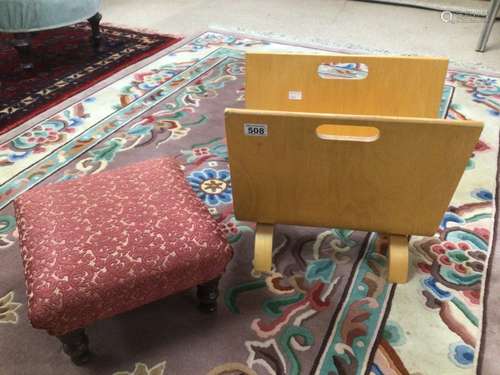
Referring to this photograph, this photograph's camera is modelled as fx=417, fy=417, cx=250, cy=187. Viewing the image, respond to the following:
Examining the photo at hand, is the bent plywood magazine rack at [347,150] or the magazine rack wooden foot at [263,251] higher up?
the bent plywood magazine rack at [347,150]

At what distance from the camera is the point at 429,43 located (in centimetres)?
239

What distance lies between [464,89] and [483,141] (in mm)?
444

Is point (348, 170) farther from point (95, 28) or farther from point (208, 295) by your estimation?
point (95, 28)

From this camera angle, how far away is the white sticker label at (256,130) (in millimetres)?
796

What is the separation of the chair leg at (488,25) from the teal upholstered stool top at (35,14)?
6.83ft

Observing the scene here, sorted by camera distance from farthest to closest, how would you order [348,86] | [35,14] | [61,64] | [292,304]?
[61,64]
[35,14]
[348,86]
[292,304]

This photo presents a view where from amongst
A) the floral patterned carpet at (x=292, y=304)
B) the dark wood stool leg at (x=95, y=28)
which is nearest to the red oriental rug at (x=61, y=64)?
the dark wood stool leg at (x=95, y=28)

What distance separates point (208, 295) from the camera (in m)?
0.90

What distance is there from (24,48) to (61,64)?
178mm

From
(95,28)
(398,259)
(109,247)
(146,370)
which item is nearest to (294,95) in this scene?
(398,259)

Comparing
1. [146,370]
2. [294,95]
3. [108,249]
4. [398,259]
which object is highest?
[294,95]

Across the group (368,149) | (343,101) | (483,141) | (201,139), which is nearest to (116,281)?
(368,149)

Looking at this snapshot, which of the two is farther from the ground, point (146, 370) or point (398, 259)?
point (398, 259)

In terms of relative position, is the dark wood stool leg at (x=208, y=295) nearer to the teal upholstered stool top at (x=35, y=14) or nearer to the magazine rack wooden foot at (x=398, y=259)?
the magazine rack wooden foot at (x=398, y=259)
